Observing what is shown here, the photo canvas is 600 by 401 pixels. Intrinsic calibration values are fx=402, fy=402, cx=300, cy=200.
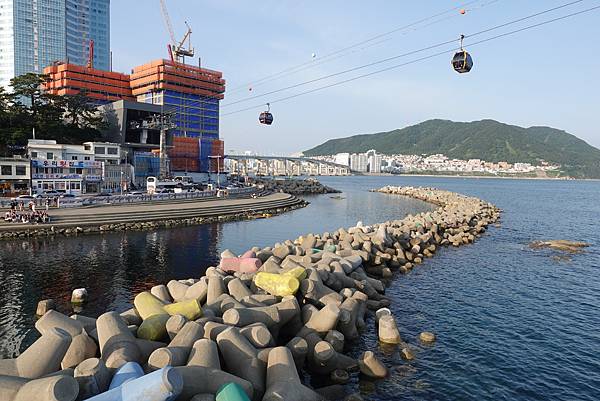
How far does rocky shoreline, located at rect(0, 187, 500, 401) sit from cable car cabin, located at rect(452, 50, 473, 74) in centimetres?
1124

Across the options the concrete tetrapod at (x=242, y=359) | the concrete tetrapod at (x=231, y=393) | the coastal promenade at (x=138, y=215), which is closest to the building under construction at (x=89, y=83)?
the coastal promenade at (x=138, y=215)

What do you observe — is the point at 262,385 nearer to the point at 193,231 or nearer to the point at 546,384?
→ the point at 546,384

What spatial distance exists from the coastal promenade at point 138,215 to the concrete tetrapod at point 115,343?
93.2 feet

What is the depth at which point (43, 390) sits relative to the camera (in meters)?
7.18

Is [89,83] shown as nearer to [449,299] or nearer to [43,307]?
[43,307]

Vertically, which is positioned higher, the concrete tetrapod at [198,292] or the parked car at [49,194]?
the parked car at [49,194]

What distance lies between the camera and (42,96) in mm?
65188

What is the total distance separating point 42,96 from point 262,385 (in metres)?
72.3

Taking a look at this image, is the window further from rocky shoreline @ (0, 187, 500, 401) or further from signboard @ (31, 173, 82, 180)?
rocky shoreline @ (0, 187, 500, 401)

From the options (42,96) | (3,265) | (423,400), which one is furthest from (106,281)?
(42,96)

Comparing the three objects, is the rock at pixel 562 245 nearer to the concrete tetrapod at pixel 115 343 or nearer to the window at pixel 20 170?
the concrete tetrapod at pixel 115 343

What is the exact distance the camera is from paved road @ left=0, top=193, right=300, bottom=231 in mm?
36594

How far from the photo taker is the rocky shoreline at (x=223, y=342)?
26.3 feet

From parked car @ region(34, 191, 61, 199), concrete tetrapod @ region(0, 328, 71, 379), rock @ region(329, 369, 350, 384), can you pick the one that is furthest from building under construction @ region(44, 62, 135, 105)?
rock @ region(329, 369, 350, 384)
